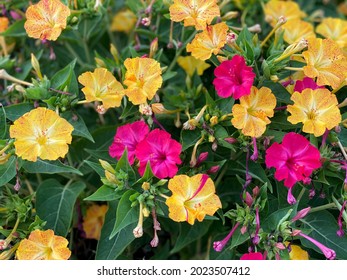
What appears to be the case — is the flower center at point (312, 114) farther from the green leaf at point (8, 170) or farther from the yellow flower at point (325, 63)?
the green leaf at point (8, 170)

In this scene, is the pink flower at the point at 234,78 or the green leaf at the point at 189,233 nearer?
the pink flower at the point at 234,78

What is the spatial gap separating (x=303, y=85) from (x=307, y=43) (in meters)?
0.12

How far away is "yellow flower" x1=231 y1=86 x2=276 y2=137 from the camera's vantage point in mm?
1487

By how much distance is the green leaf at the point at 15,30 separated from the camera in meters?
1.96

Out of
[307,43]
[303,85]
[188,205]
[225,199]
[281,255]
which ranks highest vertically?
[307,43]

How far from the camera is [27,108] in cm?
164

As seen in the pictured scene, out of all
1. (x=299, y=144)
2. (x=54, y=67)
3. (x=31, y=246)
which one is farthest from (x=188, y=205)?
(x=54, y=67)

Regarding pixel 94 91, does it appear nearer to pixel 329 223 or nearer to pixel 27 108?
pixel 27 108

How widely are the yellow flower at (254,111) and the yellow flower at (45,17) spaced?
0.61m

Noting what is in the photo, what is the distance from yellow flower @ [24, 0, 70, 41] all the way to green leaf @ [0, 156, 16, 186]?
0.40 metres

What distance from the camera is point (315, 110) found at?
59.8 inches

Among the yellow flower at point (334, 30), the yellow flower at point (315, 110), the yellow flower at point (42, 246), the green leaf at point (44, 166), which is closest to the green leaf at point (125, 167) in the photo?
the green leaf at point (44, 166)

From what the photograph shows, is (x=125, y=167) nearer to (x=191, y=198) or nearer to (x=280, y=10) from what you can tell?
(x=191, y=198)

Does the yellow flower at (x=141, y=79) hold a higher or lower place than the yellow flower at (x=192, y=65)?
higher
